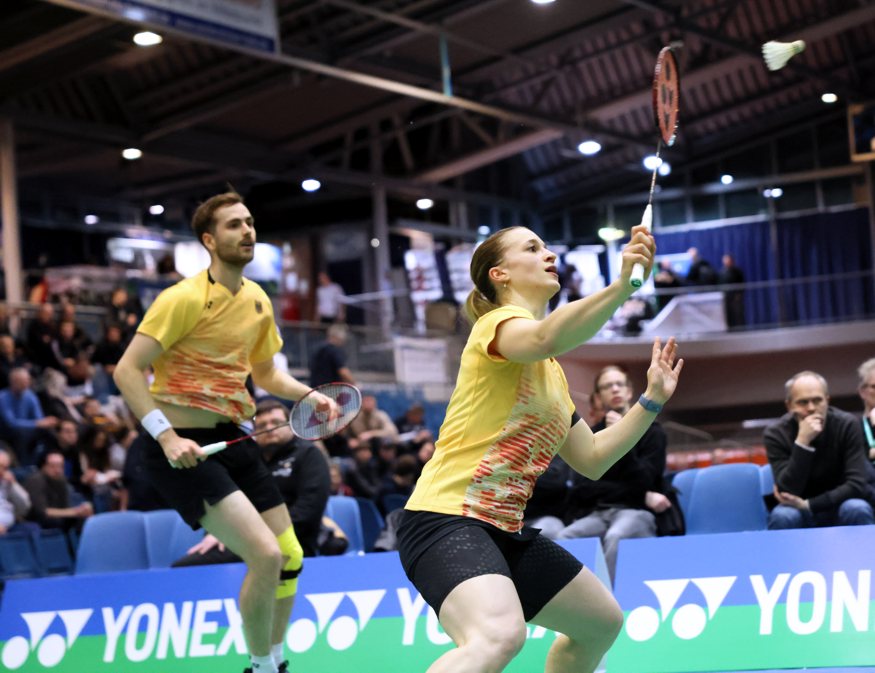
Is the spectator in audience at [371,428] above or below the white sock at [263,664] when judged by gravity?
above

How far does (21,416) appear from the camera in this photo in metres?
14.1

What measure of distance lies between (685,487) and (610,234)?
25226mm

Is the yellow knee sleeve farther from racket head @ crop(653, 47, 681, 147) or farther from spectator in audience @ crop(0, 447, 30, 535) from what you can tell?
spectator in audience @ crop(0, 447, 30, 535)

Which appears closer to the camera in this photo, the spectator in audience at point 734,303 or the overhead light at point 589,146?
the spectator in audience at point 734,303

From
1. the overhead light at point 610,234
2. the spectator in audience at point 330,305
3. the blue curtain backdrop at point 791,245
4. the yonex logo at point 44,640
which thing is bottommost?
the yonex logo at point 44,640

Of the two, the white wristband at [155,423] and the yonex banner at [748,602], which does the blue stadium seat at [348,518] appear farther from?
the white wristband at [155,423]

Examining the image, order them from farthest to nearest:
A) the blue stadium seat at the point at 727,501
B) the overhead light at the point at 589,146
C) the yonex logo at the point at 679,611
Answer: the overhead light at the point at 589,146, the blue stadium seat at the point at 727,501, the yonex logo at the point at 679,611

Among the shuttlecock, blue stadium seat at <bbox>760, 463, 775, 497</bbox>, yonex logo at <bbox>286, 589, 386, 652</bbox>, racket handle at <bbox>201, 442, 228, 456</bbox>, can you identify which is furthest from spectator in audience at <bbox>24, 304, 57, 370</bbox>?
the shuttlecock

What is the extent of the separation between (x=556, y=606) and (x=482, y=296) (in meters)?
1.06

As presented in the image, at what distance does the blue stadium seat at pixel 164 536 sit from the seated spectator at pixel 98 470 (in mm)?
3461

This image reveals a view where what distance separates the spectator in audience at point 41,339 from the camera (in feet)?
52.8

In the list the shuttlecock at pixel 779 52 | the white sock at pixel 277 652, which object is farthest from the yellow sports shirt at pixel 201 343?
the shuttlecock at pixel 779 52

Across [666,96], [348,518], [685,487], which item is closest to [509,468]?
[666,96]

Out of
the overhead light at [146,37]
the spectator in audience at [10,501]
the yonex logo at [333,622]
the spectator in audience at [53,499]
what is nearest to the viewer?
the yonex logo at [333,622]
